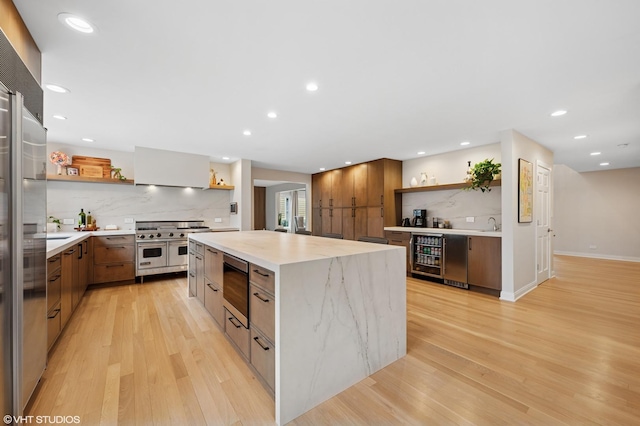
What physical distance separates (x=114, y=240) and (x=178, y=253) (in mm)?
969

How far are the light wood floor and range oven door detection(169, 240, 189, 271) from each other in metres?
1.50

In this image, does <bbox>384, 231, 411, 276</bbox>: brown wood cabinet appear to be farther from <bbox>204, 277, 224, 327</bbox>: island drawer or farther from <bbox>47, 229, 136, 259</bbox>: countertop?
<bbox>47, 229, 136, 259</bbox>: countertop

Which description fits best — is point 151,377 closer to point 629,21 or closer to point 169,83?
point 169,83

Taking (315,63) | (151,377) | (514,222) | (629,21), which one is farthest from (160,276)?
(629,21)

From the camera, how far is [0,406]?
122 centimetres

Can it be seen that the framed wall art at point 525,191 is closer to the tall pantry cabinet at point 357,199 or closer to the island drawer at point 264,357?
the tall pantry cabinet at point 357,199

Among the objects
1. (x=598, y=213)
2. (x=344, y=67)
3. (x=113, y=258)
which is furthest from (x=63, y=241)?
(x=598, y=213)

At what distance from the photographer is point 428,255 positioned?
4812mm

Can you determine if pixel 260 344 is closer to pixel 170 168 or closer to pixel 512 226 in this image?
pixel 512 226

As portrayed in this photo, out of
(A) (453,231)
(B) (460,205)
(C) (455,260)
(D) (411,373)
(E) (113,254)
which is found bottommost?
(D) (411,373)

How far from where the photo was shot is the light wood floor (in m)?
1.59

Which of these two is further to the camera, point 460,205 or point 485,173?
A: point 460,205

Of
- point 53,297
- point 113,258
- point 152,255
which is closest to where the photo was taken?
point 53,297

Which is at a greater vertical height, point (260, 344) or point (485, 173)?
point (485, 173)
